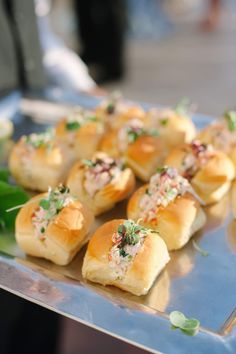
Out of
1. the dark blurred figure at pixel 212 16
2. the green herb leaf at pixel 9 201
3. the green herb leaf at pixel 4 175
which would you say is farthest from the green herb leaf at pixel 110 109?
the dark blurred figure at pixel 212 16

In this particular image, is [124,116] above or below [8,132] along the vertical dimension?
above

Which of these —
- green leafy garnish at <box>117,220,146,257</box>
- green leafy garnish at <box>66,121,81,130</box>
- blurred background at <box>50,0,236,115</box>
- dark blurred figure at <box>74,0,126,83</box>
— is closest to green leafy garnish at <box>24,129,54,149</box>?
green leafy garnish at <box>66,121,81,130</box>

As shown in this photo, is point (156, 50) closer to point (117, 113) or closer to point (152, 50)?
point (152, 50)

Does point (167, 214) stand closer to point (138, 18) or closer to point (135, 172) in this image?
point (135, 172)

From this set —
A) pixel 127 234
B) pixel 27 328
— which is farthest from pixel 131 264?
pixel 27 328

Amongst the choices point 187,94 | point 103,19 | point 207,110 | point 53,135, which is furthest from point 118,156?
point 103,19

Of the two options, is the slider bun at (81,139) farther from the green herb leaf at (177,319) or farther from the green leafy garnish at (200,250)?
the green herb leaf at (177,319)

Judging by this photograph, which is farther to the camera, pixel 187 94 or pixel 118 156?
pixel 187 94

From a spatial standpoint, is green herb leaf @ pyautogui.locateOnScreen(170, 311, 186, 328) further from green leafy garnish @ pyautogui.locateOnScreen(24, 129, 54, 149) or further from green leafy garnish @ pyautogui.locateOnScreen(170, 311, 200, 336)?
green leafy garnish @ pyautogui.locateOnScreen(24, 129, 54, 149)
